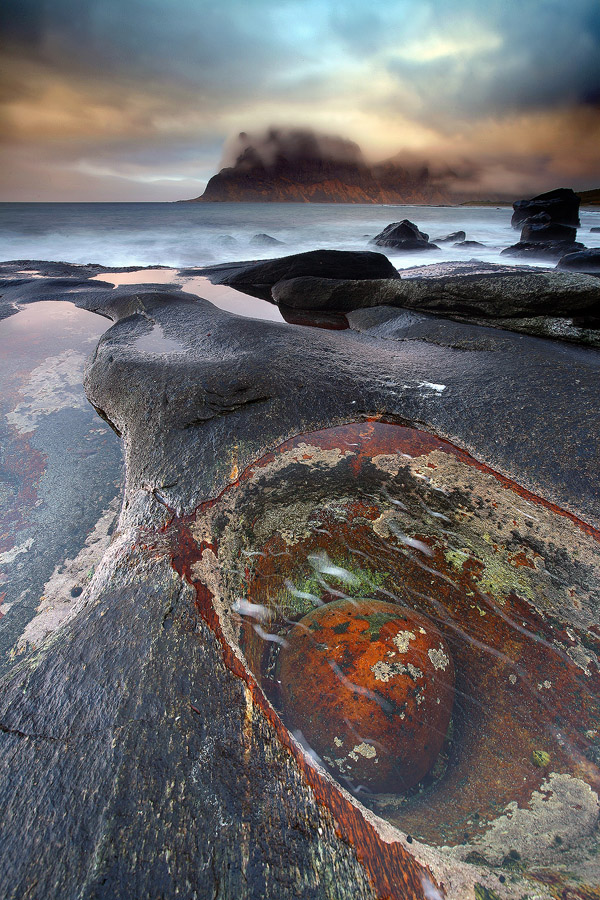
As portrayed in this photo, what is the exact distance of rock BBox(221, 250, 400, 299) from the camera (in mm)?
6238

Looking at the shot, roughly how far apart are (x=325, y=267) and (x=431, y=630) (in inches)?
224

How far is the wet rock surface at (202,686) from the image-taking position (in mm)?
806

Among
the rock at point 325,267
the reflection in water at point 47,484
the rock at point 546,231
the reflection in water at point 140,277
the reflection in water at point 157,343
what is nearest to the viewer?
the reflection in water at point 47,484

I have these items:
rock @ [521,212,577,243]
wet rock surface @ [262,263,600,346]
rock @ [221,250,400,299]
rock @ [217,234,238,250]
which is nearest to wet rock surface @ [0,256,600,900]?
wet rock surface @ [262,263,600,346]

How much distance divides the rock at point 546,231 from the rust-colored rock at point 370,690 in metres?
18.9

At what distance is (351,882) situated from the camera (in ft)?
2.71

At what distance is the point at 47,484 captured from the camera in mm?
2230

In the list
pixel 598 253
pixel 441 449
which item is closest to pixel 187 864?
pixel 441 449

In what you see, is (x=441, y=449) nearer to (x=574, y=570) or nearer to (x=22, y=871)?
(x=574, y=570)

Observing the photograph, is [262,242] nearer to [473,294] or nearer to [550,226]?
[550,226]

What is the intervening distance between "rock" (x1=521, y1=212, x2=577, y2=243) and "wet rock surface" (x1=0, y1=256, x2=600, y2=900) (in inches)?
703

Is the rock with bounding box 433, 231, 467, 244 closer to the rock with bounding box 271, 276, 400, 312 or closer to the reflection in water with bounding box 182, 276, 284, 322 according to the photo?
the reflection in water with bounding box 182, 276, 284, 322

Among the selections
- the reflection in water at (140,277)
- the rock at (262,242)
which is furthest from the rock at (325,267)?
the rock at (262,242)

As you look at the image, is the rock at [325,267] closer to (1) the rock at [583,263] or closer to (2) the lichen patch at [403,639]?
(1) the rock at [583,263]
